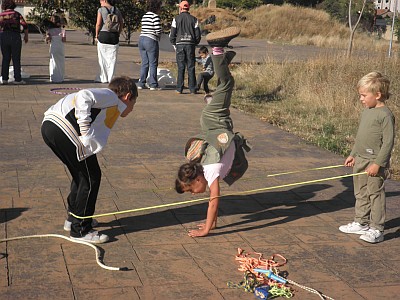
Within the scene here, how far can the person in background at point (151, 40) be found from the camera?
1383 cm

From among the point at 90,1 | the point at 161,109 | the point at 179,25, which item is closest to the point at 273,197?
the point at 161,109

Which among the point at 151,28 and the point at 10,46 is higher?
the point at 151,28

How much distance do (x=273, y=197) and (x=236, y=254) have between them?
1.81m

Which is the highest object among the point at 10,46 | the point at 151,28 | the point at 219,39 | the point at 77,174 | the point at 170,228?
the point at 219,39

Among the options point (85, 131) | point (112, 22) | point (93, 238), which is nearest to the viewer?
point (85, 131)

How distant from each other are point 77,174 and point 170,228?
0.98 meters

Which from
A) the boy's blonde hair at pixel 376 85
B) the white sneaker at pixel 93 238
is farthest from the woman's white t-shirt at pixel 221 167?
the boy's blonde hair at pixel 376 85

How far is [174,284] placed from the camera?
15.5ft

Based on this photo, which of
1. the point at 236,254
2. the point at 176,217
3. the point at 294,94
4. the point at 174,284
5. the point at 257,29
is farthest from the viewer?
the point at 257,29

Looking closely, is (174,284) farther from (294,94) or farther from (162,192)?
(294,94)

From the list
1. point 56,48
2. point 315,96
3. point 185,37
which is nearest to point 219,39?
point 185,37

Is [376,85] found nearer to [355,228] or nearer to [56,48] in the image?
[355,228]

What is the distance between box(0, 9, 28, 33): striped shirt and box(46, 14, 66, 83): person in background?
0.90m

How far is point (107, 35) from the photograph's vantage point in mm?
14180
